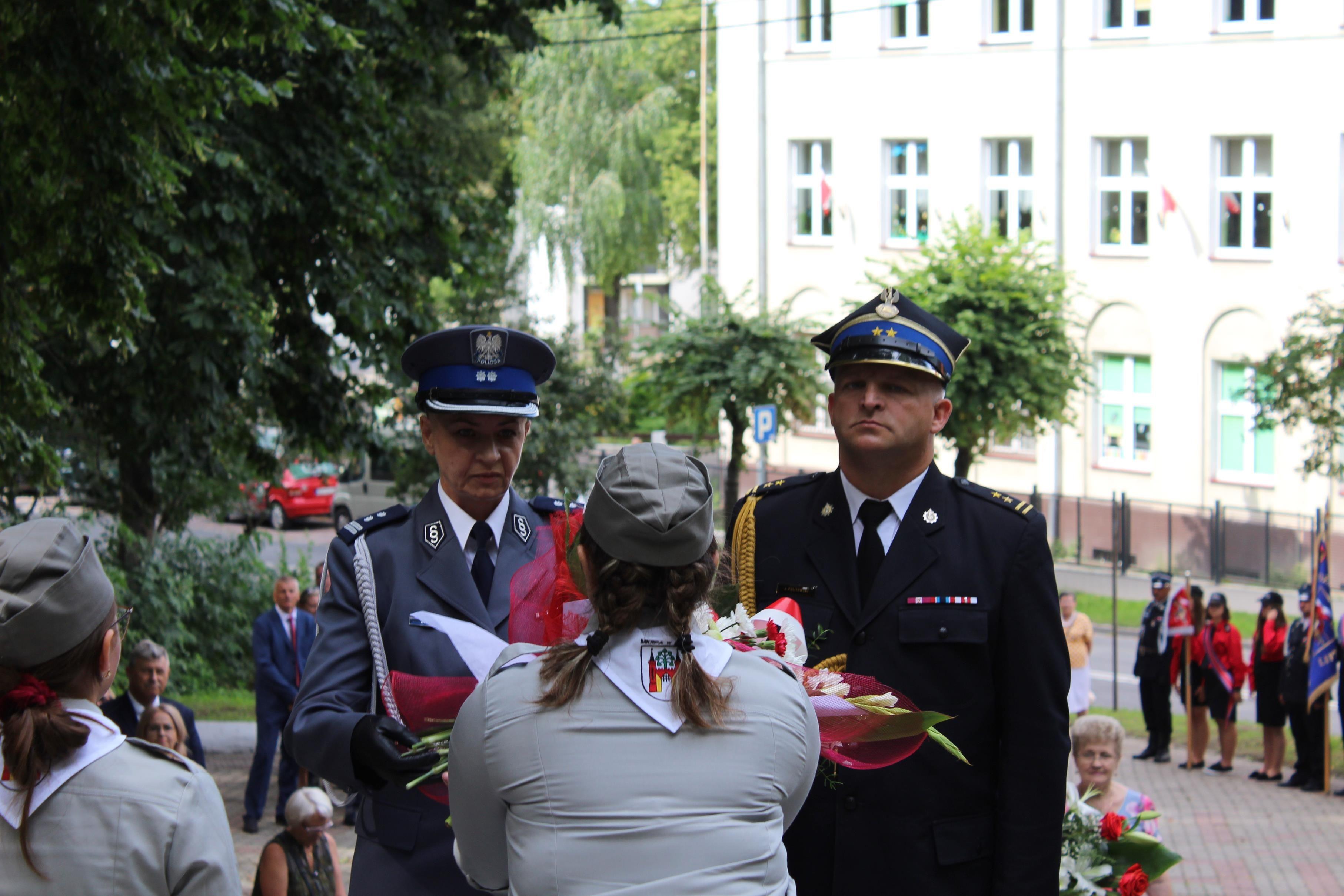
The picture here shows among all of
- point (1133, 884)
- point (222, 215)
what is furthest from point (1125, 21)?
point (1133, 884)

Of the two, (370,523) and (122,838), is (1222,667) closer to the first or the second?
(370,523)

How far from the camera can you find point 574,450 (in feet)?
67.2

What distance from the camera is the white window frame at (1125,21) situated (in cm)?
2497

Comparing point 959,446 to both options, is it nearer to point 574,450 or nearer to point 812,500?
point 574,450

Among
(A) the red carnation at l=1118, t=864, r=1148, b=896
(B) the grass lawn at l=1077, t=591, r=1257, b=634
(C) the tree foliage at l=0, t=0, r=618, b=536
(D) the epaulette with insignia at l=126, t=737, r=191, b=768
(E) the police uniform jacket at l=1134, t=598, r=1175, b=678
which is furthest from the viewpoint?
(B) the grass lawn at l=1077, t=591, r=1257, b=634

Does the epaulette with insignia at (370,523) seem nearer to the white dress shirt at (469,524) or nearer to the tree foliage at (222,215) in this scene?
the white dress shirt at (469,524)

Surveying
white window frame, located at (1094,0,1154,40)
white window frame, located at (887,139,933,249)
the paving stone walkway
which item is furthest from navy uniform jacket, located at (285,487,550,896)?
white window frame, located at (887,139,933,249)

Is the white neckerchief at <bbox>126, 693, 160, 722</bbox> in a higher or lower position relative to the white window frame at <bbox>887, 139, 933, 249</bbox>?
lower

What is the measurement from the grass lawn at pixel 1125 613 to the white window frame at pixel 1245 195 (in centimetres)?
615

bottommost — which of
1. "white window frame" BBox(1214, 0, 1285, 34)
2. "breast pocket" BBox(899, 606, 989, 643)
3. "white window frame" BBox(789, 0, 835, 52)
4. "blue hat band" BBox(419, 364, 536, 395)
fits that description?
"breast pocket" BBox(899, 606, 989, 643)

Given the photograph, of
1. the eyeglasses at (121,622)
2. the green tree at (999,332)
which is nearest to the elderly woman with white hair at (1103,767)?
the eyeglasses at (121,622)

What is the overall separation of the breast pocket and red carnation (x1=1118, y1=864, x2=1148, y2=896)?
188 cm

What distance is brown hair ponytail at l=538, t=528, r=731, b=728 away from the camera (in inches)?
86.8

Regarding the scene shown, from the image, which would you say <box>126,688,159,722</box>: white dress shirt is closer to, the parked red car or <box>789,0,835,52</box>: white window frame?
the parked red car
